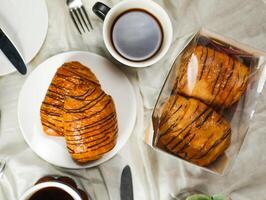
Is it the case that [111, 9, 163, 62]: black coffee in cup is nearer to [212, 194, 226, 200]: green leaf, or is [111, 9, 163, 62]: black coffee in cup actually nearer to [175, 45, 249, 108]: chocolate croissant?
[175, 45, 249, 108]: chocolate croissant

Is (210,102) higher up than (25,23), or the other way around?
(25,23)

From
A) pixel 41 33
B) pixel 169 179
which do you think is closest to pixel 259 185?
pixel 169 179

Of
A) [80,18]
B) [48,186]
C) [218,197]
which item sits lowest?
[218,197]

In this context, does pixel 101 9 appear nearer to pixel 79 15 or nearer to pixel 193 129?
pixel 79 15

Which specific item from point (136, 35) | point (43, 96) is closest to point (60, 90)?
point (43, 96)

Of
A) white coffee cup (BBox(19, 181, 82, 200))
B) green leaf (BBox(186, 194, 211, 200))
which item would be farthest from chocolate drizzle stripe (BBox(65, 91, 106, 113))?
green leaf (BBox(186, 194, 211, 200))

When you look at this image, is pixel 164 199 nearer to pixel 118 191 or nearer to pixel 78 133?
pixel 118 191

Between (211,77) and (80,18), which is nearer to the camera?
(211,77)
